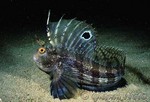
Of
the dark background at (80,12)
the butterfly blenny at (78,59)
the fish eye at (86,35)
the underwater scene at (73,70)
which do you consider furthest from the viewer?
the dark background at (80,12)

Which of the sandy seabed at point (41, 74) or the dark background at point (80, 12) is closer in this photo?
the sandy seabed at point (41, 74)

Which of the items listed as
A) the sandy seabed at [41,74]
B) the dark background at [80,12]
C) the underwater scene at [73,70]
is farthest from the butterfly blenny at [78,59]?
the dark background at [80,12]

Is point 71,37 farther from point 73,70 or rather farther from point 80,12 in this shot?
point 80,12

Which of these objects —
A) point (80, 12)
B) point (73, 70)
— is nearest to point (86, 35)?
point (73, 70)

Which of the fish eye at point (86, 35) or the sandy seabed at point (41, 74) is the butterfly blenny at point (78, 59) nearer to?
the fish eye at point (86, 35)

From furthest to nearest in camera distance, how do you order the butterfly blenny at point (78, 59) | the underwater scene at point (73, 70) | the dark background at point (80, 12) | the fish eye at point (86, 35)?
the dark background at point (80, 12) < the fish eye at point (86, 35) < the butterfly blenny at point (78, 59) < the underwater scene at point (73, 70)

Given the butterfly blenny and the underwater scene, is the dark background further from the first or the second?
the butterfly blenny

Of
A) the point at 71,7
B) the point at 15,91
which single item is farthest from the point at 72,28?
the point at 71,7

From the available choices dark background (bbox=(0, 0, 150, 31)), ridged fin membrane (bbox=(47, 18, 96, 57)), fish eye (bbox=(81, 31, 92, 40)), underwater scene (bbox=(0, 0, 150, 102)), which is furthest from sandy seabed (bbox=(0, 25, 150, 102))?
dark background (bbox=(0, 0, 150, 31))
